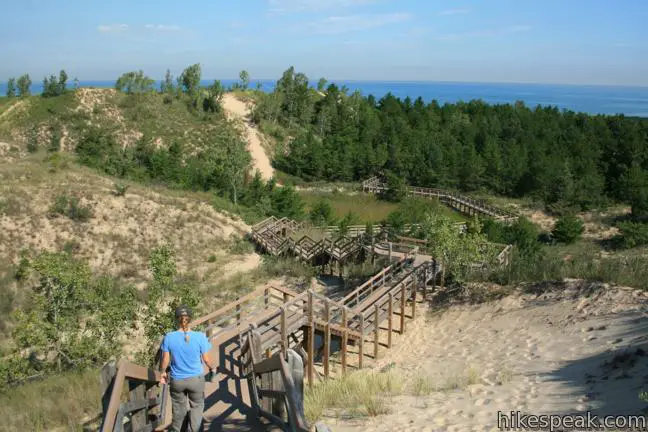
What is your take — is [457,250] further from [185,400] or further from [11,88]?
[11,88]

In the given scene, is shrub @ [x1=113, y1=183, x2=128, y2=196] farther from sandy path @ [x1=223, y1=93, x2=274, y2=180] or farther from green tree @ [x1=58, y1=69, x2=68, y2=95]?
green tree @ [x1=58, y1=69, x2=68, y2=95]

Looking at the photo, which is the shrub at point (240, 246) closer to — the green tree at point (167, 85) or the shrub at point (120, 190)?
the shrub at point (120, 190)

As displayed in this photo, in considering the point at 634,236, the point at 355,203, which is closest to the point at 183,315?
the point at 634,236

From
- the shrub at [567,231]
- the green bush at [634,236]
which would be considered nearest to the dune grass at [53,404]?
the shrub at [567,231]

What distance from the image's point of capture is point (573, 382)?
10.0 meters

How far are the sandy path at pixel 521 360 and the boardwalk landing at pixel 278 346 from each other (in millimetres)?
1252


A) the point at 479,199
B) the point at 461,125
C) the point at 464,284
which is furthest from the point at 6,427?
the point at 461,125

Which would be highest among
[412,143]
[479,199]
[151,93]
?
[151,93]

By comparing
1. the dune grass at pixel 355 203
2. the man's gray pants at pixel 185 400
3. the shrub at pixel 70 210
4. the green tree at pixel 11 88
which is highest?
the green tree at pixel 11 88

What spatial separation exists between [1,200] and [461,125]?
5347cm

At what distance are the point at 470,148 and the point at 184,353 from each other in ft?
176

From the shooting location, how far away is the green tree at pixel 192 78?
64.1 metres

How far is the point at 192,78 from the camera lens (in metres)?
64.2

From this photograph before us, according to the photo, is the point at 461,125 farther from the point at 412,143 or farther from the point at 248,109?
the point at 248,109
